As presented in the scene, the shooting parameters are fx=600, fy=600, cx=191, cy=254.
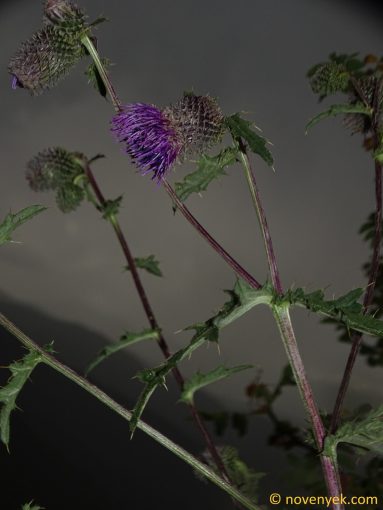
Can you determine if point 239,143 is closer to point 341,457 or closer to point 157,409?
point 341,457

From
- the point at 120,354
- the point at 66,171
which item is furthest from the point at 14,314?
the point at 66,171

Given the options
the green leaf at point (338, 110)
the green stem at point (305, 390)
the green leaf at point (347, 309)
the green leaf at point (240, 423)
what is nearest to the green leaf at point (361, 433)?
the green stem at point (305, 390)

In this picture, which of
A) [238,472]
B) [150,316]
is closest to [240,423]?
[238,472]

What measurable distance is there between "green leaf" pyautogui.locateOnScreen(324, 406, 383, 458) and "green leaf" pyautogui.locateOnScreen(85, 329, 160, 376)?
0.54 meters

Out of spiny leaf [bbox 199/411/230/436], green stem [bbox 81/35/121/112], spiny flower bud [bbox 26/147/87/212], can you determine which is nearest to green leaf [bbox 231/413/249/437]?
spiny leaf [bbox 199/411/230/436]

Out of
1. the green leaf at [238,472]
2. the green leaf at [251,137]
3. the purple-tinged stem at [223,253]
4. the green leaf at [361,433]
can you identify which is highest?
the green leaf at [251,137]

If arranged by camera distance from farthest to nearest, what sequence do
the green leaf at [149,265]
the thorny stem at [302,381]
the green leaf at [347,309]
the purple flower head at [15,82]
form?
the green leaf at [149,265] → the purple flower head at [15,82] → the thorny stem at [302,381] → the green leaf at [347,309]

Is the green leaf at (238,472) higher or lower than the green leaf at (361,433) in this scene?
lower

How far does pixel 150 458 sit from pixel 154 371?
7.08 ft

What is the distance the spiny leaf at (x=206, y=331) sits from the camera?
854mm

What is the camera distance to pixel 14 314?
318 cm

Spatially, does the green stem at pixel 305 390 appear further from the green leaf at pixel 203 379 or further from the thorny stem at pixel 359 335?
the green leaf at pixel 203 379

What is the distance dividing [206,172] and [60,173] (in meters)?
0.72

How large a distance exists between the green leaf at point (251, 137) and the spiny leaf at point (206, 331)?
0.64 ft
